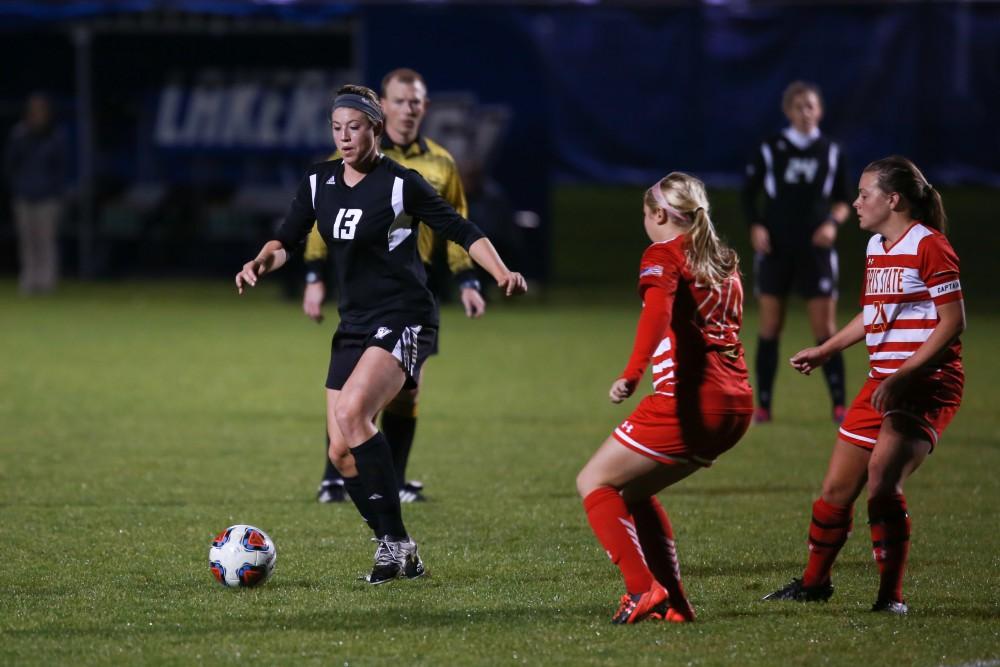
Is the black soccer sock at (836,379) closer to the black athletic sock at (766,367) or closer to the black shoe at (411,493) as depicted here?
the black athletic sock at (766,367)

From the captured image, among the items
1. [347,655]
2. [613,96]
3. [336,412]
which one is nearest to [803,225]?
[336,412]

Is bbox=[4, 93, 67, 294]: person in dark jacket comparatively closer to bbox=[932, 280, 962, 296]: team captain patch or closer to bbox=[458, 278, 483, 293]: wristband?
bbox=[458, 278, 483, 293]: wristband

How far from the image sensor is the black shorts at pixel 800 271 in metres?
10.2

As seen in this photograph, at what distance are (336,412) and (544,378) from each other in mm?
6944

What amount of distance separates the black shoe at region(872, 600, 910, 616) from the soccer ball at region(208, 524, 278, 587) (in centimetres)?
228

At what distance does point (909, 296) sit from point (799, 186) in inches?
209

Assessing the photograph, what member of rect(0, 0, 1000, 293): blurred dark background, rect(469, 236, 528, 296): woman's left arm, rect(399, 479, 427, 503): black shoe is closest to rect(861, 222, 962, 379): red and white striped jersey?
rect(469, 236, 528, 296): woman's left arm

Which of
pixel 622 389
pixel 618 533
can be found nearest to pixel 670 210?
pixel 622 389

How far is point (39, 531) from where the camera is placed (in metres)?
6.69

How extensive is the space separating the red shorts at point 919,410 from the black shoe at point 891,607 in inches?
22.3

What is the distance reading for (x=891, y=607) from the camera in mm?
5238

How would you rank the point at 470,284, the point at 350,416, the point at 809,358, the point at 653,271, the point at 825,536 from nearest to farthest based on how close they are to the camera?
Answer: the point at 653,271 → the point at 825,536 → the point at 809,358 → the point at 350,416 → the point at 470,284

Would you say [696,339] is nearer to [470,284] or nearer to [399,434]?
[470,284]

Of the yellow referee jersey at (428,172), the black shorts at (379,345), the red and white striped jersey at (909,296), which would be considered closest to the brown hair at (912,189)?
the red and white striped jersey at (909,296)
